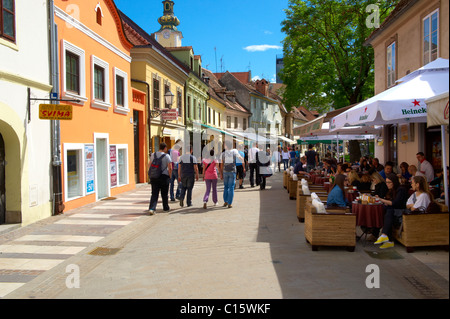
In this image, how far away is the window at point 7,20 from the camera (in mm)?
7816

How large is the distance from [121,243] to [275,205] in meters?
5.36

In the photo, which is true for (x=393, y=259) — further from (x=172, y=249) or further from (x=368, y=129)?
(x=368, y=129)

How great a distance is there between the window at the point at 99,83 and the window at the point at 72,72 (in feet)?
4.18

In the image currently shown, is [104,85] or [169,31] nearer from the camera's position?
[104,85]

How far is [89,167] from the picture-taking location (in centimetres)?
1202

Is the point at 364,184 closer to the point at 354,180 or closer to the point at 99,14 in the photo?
the point at 354,180

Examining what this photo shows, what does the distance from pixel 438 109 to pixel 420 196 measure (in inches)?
83.6

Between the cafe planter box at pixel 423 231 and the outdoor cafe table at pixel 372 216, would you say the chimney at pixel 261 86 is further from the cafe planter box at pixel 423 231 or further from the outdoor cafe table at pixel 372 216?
the cafe planter box at pixel 423 231

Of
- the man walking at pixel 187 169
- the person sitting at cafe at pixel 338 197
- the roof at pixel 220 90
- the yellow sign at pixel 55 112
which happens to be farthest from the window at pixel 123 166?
the roof at pixel 220 90

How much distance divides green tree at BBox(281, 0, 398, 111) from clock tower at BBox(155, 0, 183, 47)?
2676 cm

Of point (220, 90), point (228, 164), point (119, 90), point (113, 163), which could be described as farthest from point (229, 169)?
point (220, 90)

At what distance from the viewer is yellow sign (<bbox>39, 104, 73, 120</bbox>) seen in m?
8.66
